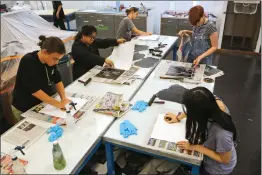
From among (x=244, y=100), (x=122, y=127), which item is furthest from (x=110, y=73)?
(x=244, y=100)

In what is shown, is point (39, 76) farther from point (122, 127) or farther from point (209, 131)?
point (209, 131)

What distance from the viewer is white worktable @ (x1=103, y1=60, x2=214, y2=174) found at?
4.30ft

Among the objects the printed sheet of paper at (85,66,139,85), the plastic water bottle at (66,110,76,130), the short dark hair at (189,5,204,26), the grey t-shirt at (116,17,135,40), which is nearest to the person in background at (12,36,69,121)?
the plastic water bottle at (66,110,76,130)

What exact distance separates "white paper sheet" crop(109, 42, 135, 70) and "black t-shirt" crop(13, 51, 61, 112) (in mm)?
758

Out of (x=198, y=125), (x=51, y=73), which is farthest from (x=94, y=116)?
(x=198, y=125)

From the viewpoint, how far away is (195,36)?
2.36m

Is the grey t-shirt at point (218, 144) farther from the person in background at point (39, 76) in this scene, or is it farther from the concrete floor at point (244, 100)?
the person in background at point (39, 76)

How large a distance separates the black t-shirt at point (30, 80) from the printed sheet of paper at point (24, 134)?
252mm

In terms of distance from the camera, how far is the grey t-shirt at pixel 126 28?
3.11m

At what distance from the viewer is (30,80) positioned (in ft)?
5.14

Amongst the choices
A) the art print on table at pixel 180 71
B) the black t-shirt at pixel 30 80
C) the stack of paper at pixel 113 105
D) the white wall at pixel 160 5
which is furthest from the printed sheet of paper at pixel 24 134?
the white wall at pixel 160 5

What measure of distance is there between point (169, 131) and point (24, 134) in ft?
3.05

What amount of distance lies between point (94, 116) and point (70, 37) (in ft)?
8.21

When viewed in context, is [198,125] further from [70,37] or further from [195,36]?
[70,37]
